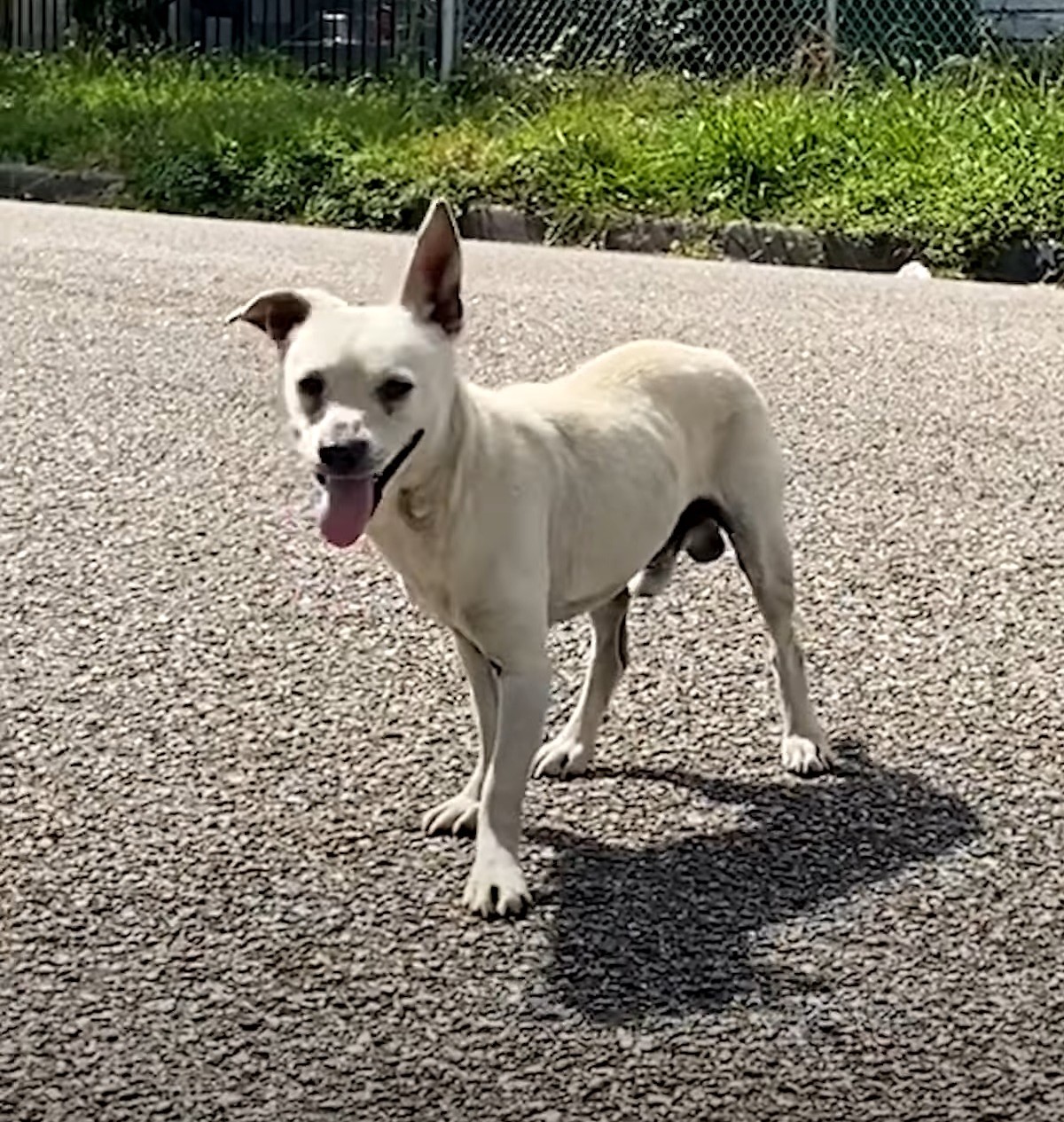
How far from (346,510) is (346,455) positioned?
0.09m

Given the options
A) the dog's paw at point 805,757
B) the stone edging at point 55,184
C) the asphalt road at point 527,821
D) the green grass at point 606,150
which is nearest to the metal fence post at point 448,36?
the green grass at point 606,150

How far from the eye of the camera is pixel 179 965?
3312mm

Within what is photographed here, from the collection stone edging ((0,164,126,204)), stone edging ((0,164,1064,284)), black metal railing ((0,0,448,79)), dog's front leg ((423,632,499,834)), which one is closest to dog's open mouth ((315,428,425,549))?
dog's front leg ((423,632,499,834))

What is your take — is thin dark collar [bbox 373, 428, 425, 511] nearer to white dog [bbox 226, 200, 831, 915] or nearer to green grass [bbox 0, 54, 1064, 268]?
white dog [bbox 226, 200, 831, 915]

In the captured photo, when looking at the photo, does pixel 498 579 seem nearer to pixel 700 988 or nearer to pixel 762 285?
pixel 700 988

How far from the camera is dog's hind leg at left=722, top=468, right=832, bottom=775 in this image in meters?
4.05

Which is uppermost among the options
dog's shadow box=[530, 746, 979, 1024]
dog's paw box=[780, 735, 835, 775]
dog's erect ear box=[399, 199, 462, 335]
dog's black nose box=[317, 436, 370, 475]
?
dog's erect ear box=[399, 199, 462, 335]

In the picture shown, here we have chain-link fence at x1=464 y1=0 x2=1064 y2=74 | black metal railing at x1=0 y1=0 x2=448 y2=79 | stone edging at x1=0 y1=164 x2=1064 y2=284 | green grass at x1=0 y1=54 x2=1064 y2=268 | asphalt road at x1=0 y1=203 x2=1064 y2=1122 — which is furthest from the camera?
black metal railing at x1=0 y1=0 x2=448 y2=79

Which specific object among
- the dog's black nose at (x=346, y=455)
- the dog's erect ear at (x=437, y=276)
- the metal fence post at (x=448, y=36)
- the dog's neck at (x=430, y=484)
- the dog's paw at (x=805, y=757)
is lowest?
the metal fence post at (x=448, y=36)

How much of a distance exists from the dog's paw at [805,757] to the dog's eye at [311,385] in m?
1.25

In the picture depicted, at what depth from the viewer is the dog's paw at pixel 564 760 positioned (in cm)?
407

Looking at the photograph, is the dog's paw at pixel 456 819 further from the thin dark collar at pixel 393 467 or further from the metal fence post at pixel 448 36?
the metal fence post at pixel 448 36

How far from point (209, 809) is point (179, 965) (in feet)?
1.95

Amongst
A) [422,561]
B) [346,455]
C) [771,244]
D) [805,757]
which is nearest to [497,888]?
[422,561]
